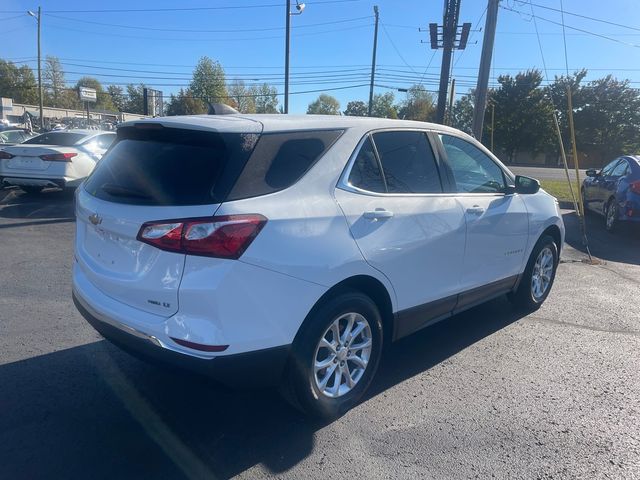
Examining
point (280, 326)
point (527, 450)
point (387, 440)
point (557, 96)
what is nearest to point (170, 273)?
point (280, 326)

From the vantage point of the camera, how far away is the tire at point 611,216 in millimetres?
9812

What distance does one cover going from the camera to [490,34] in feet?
42.4

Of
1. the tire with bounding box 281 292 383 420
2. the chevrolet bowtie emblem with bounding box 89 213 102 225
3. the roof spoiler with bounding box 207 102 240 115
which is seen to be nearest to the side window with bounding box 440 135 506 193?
the tire with bounding box 281 292 383 420

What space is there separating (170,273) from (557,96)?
63.4 meters

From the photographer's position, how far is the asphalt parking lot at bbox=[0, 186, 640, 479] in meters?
2.82

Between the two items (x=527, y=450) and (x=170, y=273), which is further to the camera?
(x=527, y=450)

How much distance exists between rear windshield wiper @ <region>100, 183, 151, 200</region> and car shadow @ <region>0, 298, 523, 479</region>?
0.98 m

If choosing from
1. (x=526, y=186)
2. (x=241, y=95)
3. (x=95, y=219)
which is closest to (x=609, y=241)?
(x=526, y=186)

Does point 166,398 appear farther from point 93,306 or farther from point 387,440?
point 387,440

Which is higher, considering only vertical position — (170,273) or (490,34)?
(490,34)

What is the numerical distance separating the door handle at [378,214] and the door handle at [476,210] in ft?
3.42

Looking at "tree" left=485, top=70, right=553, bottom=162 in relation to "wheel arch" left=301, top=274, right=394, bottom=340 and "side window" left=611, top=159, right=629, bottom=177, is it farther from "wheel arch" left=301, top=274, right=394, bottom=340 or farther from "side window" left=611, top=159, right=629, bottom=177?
"wheel arch" left=301, top=274, right=394, bottom=340

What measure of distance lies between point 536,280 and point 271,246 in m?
3.66

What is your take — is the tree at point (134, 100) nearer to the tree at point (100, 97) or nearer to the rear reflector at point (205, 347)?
the tree at point (100, 97)
